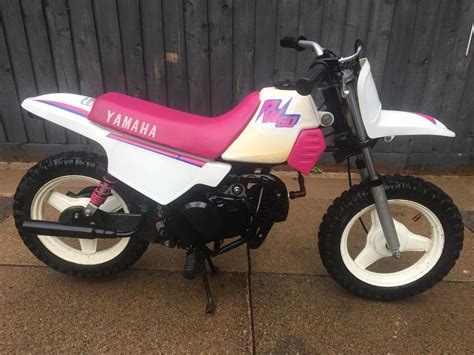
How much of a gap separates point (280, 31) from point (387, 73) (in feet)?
3.58

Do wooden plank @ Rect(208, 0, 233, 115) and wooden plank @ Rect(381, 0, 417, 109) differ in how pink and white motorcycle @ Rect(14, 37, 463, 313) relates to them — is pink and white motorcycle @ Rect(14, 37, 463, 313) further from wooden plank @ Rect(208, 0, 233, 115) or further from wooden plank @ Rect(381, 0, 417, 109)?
wooden plank @ Rect(381, 0, 417, 109)

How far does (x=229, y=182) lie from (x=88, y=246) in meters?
1.00

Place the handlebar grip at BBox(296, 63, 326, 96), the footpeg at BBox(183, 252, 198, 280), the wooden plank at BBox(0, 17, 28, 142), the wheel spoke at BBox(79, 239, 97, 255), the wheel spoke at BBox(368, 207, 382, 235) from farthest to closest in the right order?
the wooden plank at BBox(0, 17, 28, 142)
the wheel spoke at BBox(79, 239, 97, 255)
the wheel spoke at BBox(368, 207, 382, 235)
the footpeg at BBox(183, 252, 198, 280)
the handlebar grip at BBox(296, 63, 326, 96)

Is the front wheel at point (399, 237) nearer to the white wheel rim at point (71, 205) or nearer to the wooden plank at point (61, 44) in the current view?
the white wheel rim at point (71, 205)

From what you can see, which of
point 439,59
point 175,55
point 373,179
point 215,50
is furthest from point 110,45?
point 439,59

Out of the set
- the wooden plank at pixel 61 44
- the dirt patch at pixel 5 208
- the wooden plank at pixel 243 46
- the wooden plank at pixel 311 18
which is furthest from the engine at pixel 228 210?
the wooden plank at pixel 61 44

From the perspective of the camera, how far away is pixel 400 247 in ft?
7.68

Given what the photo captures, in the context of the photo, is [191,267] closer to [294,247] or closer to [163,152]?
[163,152]

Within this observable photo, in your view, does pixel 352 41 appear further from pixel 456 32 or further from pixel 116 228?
pixel 116 228

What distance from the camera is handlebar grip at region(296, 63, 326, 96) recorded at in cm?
171

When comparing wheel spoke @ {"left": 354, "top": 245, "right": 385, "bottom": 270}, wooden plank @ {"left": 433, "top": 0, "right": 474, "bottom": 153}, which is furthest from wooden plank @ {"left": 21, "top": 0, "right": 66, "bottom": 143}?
wooden plank @ {"left": 433, "top": 0, "right": 474, "bottom": 153}

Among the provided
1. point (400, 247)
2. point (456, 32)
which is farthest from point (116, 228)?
point (456, 32)

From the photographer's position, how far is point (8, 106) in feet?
13.1

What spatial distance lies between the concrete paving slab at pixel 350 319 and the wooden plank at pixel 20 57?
2848 millimetres
